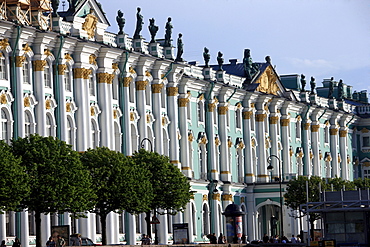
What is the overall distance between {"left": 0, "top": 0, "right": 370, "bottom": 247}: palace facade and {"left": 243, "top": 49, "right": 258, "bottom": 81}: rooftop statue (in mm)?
146

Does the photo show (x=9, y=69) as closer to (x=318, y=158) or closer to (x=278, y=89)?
(x=278, y=89)

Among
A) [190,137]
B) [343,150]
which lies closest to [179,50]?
[190,137]

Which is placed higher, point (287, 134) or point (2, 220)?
point (287, 134)

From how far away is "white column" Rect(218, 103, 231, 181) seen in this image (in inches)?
4119

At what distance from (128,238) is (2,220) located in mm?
16163

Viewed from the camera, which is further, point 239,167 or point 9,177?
point 239,167

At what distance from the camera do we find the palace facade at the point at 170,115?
75188 millimetres

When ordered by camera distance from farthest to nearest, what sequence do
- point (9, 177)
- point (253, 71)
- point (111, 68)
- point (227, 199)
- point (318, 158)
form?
1. point (318, 158)
2. point (253, 71)
3. point (227, 199)
4. point (111, 68)
5. point (9, 177)

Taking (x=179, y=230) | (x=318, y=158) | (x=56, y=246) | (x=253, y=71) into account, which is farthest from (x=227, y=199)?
(x=56, y=246)

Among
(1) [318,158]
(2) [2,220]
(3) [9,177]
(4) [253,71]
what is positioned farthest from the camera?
(1) [318,158]

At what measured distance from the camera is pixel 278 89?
116m

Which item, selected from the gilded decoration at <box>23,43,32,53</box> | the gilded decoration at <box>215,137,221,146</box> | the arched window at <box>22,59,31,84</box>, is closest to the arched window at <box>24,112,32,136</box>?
the arched window at <box>22,59,31,84</box>

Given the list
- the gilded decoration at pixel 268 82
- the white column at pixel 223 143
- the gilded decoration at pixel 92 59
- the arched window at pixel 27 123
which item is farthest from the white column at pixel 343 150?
the arched window at pixel 27 123

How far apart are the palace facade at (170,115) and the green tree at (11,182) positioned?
7667 mm
